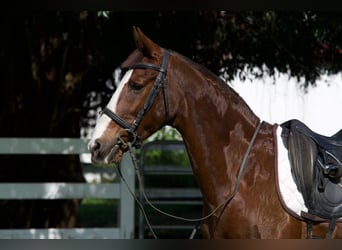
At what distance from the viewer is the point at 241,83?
7805mm

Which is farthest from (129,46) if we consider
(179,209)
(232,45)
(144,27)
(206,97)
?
(179,209)

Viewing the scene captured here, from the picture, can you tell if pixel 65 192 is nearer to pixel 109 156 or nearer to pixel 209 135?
pixel 109 156

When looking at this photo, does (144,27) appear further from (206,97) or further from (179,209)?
(179,209)

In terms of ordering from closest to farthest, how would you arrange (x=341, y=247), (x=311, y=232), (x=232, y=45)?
(x=341, y=247) < (x=311, y=232) < (x=232, y=45)

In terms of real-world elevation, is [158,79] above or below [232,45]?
below

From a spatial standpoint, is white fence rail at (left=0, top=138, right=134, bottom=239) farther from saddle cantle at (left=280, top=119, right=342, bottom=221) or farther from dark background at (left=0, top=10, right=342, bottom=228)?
saddle cantle at (left=280, top=119, right=342, bottom=221)

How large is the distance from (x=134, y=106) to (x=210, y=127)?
418mm

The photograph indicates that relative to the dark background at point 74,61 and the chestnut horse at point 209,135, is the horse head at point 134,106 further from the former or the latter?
the dark background at point 74,61

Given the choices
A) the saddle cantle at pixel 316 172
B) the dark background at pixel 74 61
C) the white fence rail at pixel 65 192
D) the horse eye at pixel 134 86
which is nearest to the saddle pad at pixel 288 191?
the saddle cantle at pixel 316 172

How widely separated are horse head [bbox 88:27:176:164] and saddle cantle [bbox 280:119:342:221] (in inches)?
27.4

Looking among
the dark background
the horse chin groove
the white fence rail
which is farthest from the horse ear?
the dark background

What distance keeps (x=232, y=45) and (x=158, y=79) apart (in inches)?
173

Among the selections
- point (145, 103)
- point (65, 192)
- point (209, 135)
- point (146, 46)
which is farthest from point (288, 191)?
A: point (65, 192)

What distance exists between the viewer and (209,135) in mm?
3477
